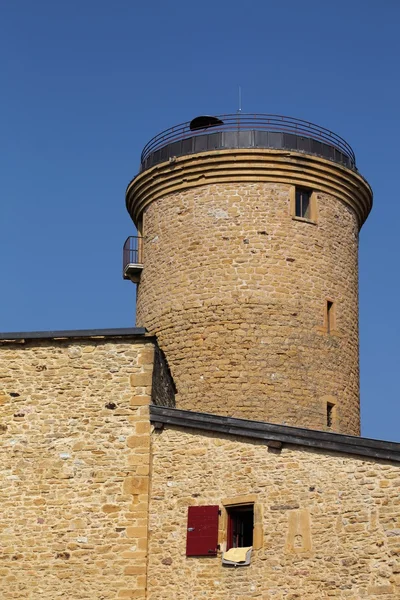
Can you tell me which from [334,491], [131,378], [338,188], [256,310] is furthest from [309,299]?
[334,491]

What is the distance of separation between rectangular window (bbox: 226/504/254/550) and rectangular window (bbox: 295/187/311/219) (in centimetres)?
882

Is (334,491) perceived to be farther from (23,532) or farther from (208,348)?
(208,348)

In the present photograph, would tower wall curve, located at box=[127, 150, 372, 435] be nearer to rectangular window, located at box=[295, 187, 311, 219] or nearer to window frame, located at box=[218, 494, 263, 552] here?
rectangular window, located at box=[295, 187, 311, 219]

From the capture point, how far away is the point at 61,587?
17.7 m

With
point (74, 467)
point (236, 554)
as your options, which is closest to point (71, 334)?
point (74, 467)

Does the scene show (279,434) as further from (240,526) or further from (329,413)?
(329,413)

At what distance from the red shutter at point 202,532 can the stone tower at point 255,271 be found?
487 cm

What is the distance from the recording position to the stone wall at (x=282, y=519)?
15328mm

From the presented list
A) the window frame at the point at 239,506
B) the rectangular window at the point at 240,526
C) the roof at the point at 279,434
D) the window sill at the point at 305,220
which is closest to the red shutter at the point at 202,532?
the window frame at the point at 239,506

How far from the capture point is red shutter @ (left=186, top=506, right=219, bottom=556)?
670 inches

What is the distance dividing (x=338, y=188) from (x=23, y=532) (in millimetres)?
11171

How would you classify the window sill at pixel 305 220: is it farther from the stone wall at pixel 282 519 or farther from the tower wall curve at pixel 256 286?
the stone wall at pixel 282 519

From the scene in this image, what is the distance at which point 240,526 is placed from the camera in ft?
56.3

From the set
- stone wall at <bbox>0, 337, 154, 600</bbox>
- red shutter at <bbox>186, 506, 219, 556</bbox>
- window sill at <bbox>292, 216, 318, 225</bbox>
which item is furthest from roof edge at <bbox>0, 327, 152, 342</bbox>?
window sill at <bbox>292, 216, 318, 225</bbox>
